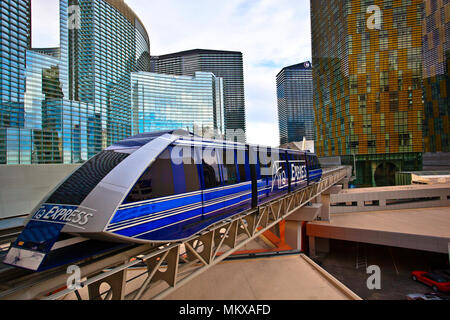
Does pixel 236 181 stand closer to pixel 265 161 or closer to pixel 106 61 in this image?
pixel 265 161

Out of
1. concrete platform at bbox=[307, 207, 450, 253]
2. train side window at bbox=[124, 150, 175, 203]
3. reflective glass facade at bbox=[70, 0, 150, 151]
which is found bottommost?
concrete platform at bbox=[307, 207, 450, 253]

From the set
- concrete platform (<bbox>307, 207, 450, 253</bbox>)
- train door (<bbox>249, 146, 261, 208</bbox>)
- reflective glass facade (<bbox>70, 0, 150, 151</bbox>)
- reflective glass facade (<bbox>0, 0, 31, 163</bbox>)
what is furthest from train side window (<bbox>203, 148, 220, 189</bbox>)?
reflective glass facade (<bbox>70, 0, 150, 151</bbox>)

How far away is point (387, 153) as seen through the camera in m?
58.4

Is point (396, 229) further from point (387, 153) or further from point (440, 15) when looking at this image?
point (440, 15)

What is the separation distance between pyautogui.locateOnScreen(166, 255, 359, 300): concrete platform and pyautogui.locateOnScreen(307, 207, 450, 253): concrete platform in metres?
15.1

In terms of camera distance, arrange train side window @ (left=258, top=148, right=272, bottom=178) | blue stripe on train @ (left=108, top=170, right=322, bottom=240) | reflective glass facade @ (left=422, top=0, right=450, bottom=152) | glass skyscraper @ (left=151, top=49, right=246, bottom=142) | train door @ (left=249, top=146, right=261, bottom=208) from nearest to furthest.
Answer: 1. blue stripe on train @ (left=108, top=170, right=322, bottom=240)
2. train door @ (left=249, top=146, right=261, bottom=208)
3. train side window @ (left=258, top=148, right=272, bottom=178)
4. reflective glass facade @ (left=422, top=0, right=450, bottom=152)
5. glass skyscraper @ (left=151, top=49, right=246, bottom=142)

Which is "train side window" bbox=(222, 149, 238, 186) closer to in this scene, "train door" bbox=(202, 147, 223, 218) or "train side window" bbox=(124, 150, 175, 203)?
"train door" bbox=(202, 147, 223, 218)

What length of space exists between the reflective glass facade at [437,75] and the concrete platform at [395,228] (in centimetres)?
7583

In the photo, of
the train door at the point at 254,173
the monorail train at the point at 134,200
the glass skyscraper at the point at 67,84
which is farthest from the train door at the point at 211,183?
the glass skyscraper at the point at 67,84

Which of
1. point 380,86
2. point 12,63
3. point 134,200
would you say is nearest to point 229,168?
point 134,200

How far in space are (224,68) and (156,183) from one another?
184 meters

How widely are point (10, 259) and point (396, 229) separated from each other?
97.6 feet

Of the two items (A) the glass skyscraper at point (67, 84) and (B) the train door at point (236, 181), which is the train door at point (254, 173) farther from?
(A) the glass skyscraper at point (67, 84)

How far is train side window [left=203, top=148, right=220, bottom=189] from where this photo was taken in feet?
19.0
